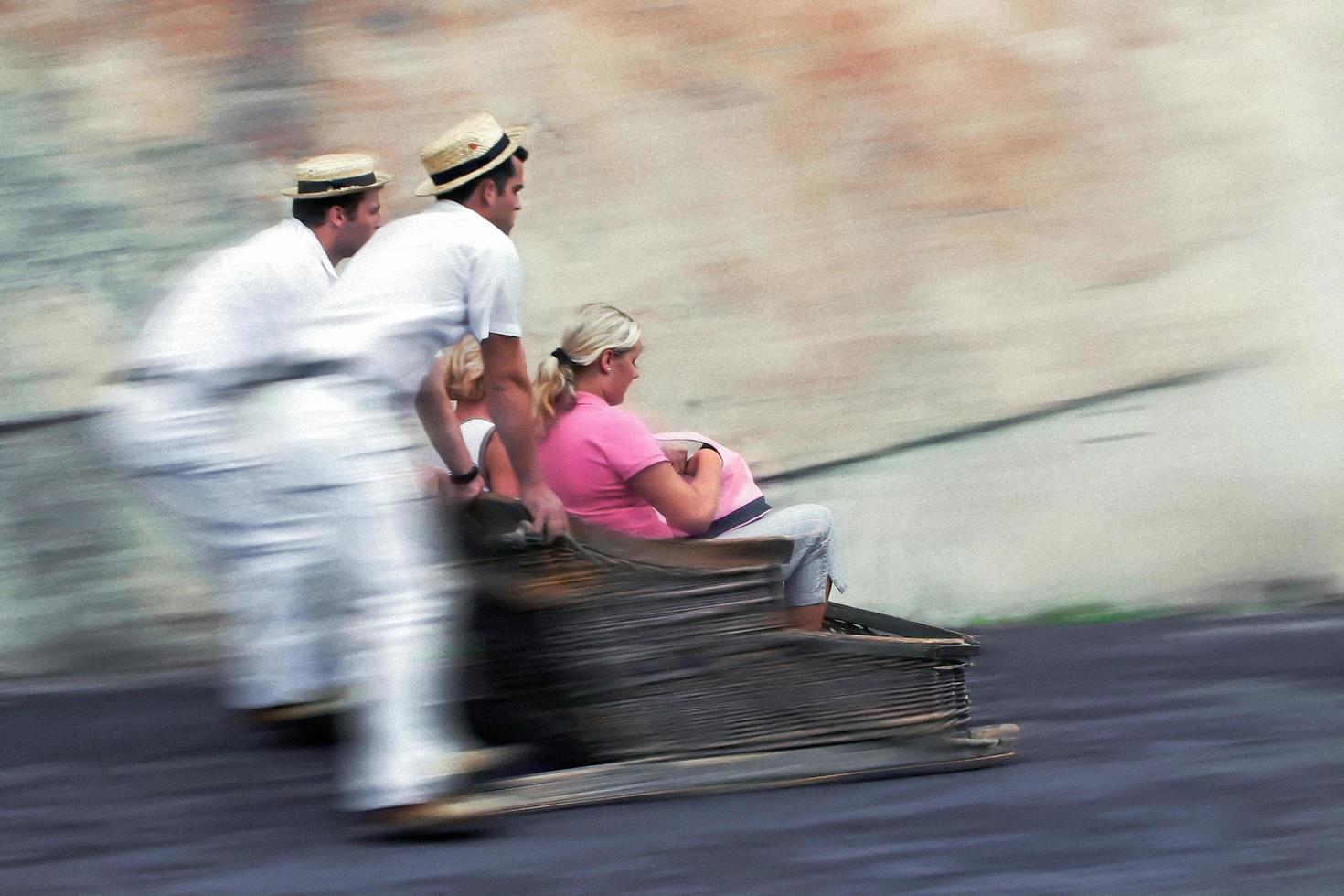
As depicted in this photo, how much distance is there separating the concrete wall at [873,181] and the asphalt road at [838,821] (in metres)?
1.48

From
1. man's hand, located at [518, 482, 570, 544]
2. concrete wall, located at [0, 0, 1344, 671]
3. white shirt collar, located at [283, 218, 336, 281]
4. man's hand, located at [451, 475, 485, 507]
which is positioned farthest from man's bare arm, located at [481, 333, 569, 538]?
concrete wall, located at [0, 0, 1344, 671]

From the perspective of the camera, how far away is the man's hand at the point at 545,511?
11.7 feet

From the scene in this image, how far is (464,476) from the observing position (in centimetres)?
396

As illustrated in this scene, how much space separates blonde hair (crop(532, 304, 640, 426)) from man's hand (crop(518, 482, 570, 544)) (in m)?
0.40

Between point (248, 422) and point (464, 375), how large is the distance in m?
0.81

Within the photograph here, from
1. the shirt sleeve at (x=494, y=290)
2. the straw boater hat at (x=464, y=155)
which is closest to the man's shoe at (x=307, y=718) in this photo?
the shirt sleeve at (x=494, y=290)

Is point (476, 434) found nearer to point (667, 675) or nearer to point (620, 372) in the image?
point (620, 372)

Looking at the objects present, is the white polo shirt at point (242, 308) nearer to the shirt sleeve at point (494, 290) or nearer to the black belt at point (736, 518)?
the shirt sleeve at point (494, 290)

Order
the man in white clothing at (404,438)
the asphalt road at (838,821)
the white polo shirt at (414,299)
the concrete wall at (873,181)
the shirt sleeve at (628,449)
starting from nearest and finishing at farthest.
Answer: the asphalt road at (838,821), the man in white clothing at (404,438), the white polo shirt at (414,299), the shirt sleeve at (628,449), the concrete wall at (873,181)

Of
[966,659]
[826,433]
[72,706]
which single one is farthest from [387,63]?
[966,659]

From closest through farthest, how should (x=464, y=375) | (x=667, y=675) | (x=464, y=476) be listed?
(x=667, y=675) → (x=464, y=476) → (x=464, y=375)

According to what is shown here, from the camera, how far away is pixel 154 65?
5.81 m

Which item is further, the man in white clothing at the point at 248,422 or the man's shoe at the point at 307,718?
the man's shoe at the point at 307,718

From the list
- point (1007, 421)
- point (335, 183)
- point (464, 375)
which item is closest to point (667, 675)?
point (464, 375)
